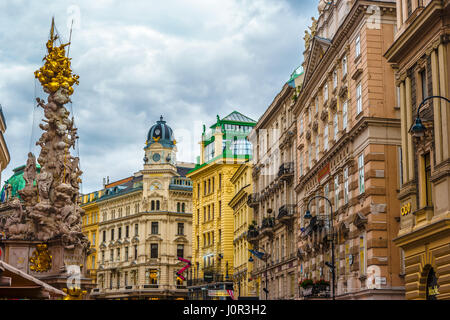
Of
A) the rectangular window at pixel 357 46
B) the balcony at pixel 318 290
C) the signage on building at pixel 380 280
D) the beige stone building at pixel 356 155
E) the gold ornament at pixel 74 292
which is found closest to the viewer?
the signage on building at pixel 380 280

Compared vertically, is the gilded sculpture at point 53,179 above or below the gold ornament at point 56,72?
below

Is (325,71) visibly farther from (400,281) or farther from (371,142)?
(400,281)

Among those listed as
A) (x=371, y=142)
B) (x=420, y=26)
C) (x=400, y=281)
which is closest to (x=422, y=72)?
(x=420, y=26)

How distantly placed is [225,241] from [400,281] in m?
57.9

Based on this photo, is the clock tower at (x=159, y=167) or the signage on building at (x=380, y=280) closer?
the signage on building at (x=380, y=280)

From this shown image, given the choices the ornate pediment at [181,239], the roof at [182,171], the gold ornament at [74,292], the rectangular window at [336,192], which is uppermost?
the roof at [182,171]

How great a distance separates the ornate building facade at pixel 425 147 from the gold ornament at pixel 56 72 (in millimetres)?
20348

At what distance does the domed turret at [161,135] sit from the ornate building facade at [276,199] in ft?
156

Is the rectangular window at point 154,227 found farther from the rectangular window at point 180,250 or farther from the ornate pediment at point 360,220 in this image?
the ornate pediment at point 360,220

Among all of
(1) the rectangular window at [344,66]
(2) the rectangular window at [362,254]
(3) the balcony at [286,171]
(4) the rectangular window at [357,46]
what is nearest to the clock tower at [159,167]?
(3) the balcony at [286,171]

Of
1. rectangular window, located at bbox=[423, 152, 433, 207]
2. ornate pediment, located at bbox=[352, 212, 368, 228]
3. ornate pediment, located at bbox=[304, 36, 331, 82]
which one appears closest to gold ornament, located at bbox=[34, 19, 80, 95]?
ornate pediment, located at bbox=[304, 36, 331, 82]

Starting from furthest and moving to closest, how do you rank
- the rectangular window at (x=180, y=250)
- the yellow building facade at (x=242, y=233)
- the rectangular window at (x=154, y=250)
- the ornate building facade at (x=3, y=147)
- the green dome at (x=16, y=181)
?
1. the rectangular window at (x=180, y=250)
2. the rectangular window at (x=154, y=250)
3. the green dome at (x=16, y=181)
4. the yellow building facade at (x=242, y=233)
5. the ornate building facade at (x=3, y=147)

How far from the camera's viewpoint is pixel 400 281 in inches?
1486

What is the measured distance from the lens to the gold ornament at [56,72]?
44688mm
